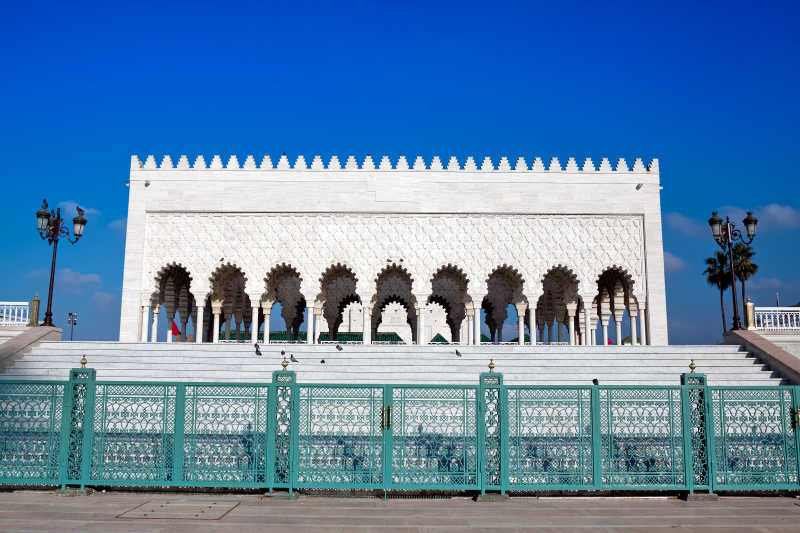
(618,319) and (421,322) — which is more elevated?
(618,319)

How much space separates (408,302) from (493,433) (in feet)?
57.1

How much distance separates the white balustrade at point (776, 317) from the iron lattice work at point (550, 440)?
886cm

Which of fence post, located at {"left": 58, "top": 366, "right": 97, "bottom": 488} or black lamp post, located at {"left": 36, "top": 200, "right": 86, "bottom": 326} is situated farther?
black lamp post, located at {"left": 36, "top": 200, "right": 86, "bottom": 326}

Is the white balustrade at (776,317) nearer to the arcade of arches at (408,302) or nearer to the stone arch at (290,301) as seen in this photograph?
the arcade of arches at (408,302)

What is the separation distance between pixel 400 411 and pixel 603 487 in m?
1.95

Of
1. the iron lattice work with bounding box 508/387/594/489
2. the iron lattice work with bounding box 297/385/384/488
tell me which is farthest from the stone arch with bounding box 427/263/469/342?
the iron lattice work with bounding box 297/385/384/488

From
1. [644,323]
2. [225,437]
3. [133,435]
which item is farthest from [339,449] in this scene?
[644,323]

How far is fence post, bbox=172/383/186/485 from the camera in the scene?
20.0ft

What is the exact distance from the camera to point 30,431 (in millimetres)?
6273

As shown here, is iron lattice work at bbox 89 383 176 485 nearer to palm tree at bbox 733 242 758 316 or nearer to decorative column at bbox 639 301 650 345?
decorative column at bbox 639 301 650 345

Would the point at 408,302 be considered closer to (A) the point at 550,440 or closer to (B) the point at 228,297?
(B) the point at 228,297

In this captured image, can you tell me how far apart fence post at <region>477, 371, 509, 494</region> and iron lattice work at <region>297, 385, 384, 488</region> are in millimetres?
916

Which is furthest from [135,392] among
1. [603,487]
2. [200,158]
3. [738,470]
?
[200,158]

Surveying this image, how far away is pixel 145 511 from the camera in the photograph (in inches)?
216
